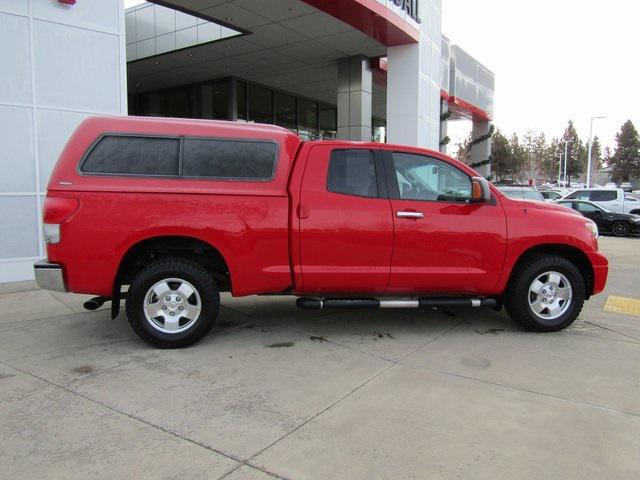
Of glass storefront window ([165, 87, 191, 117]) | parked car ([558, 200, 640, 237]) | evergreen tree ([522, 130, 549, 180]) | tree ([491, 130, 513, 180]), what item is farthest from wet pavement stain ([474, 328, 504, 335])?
evergreen tree ([522, 130, 549, 180])

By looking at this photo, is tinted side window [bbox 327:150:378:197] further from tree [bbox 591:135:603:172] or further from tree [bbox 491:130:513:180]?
tree [bbox 591:135:603:172]

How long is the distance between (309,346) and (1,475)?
278cm

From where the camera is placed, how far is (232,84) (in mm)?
21422

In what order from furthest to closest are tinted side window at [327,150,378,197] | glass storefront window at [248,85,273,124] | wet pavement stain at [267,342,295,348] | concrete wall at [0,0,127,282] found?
glass storefront window at [248,85,273,124] → concrete wall at [0,0,127,282] → tinted side window at [327,150,378,197] → wet pavement stain at [267,342,295,348]

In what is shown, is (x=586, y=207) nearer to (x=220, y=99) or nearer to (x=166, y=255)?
(x=220, y=99)

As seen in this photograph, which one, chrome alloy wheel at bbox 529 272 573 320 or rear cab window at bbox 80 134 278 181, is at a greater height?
rear cab window at bbox 80 134 278 181

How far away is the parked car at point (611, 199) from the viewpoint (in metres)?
21.0

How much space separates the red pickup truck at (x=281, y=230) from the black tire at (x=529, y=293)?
0.01m

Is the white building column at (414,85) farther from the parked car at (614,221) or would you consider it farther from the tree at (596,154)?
the tree at (596,154)

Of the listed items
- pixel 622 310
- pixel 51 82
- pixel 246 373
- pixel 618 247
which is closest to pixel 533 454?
pixel 246 373

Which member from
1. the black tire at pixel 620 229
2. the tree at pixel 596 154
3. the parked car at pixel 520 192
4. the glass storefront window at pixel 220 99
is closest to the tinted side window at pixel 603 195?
the black tire at pixel 620 229

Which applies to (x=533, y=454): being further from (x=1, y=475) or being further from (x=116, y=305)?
(x=116, y=305)

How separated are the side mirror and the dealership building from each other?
6.27 meters

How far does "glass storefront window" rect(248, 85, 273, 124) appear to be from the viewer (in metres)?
22.7
